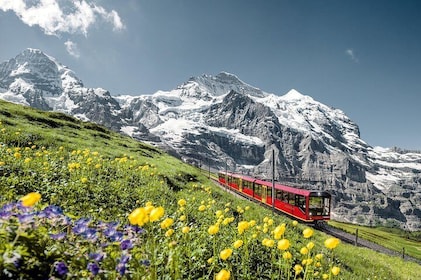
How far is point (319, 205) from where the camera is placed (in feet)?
111

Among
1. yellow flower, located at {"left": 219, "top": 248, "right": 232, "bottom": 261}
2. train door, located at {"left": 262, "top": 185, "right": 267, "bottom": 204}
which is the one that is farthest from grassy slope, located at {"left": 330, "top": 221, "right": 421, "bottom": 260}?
yellow flower, located at {"left": 219, "top": 248, "right": 232, "bottom": 261}

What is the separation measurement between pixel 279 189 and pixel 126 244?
35.5 metres

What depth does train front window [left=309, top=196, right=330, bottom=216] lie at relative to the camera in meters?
33.0

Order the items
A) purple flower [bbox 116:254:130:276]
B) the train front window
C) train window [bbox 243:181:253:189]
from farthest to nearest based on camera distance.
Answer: train window [bbox 243:181:253:189] → the train front window → purple flower [bbox 116:254:130:276]

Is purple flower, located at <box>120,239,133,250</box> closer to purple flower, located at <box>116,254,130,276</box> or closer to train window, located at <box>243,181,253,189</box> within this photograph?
purple flower, located at <box>116,254,130,276</box>

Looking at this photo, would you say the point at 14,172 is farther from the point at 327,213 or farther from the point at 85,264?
the point at 327,213

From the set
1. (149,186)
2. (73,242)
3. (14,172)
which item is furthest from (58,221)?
(149,186)

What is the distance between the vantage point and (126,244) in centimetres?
311

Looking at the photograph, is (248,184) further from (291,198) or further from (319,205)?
(319,205)

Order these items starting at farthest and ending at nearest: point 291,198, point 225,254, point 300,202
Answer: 1. point 291,198
2. point 300,202
3. point 225,254

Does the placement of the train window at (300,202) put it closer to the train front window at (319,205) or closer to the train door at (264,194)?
the train front window at (319,205)

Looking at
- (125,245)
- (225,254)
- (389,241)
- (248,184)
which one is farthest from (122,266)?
(389,241)

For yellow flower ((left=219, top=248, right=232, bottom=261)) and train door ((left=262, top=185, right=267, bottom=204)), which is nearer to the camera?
yellow flower ((left=219, top=248, right=232, bottom=261))

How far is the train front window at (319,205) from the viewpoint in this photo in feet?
108
